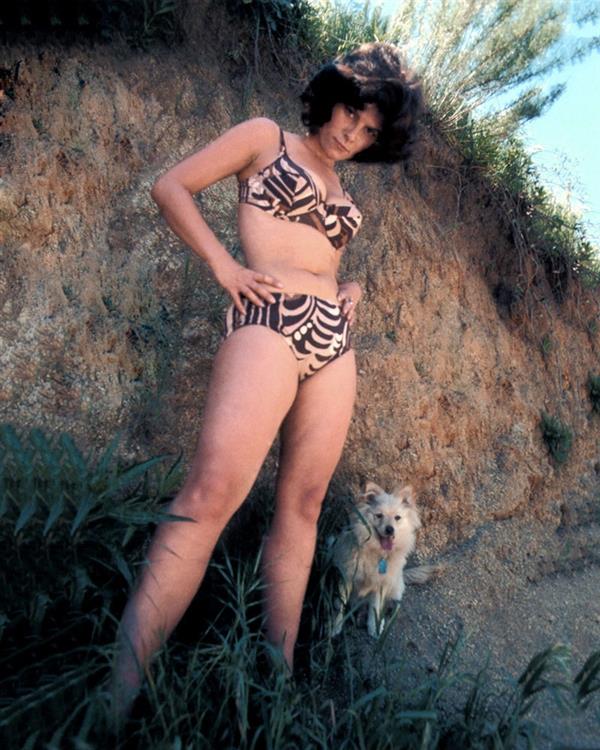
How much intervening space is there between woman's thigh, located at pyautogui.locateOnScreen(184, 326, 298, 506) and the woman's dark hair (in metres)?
0.95

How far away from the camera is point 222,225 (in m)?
4.07

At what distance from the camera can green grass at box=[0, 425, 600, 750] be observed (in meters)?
2.00

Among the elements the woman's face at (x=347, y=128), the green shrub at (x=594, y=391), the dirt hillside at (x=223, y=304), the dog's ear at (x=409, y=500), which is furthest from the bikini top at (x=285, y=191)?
the green shrub at (x=594, y=391)

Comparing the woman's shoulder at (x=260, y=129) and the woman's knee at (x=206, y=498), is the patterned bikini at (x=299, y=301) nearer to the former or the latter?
the woman's shoulder at (x=260, y=129)

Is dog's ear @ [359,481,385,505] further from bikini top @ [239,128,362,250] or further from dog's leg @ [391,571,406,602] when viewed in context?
bikini top @ [239,128,362,250]

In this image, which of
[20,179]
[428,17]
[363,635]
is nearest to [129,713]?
[363,635]

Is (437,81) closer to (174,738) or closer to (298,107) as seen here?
(298,107)

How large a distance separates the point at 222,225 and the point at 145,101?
0.81m

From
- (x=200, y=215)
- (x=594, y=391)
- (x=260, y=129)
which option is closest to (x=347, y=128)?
(x=260, y=129)

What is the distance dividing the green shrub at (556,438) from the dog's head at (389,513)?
1.39 meters

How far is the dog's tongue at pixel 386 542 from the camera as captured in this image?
11.9 ft

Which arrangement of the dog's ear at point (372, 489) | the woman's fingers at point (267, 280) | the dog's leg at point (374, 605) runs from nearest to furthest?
the woman's fingers at point (267, 280)
the dog's leg at point (374, 605)
the dog's ear at point (372, 489)

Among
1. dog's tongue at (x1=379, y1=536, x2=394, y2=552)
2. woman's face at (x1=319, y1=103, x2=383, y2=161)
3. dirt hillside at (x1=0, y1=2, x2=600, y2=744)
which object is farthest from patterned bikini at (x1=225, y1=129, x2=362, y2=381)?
dog's tongue at (x1=379, y1=536, x2=394, y2=552)

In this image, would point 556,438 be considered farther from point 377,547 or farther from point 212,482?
point 212,482
